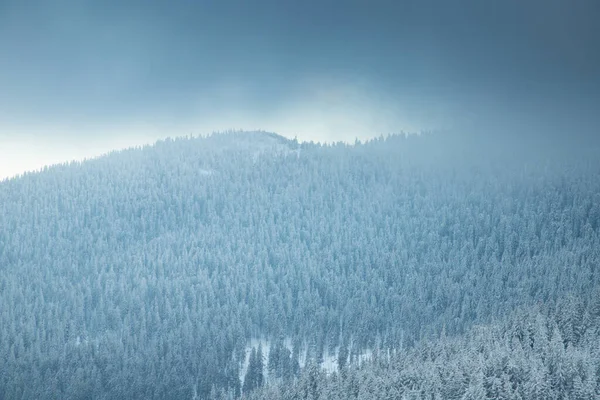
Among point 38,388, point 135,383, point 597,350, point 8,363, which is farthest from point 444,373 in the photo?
point 8,363

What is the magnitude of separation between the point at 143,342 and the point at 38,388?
99.4ft

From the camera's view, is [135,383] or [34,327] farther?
[34,327]

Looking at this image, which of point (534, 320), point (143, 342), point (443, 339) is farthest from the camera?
point (143, 342)

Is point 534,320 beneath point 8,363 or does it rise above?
above

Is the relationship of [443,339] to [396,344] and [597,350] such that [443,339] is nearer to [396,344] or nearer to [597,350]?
[396,344]

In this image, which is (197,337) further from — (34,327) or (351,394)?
(351,394)

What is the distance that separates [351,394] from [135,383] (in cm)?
5865

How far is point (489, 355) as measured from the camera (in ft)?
452

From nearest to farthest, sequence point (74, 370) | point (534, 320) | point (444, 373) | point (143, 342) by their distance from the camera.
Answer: point (444, 373), point (534, 320), point (74, 370), point (143, 342)

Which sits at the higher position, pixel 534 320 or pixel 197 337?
pixel 534 320

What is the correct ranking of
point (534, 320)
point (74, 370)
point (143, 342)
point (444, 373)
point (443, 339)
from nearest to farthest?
point (444, 373)
point (534, 320)
point (443, 339)
point (74, 370)
point (143, 342)

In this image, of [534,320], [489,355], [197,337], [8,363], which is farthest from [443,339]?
[8,363]

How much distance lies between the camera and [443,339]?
16862 centimetres

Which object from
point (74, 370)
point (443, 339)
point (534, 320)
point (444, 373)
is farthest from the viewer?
point (74, 370)
